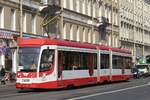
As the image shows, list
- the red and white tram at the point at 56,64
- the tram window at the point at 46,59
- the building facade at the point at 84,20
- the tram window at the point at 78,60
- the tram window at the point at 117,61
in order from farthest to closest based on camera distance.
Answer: the building facade at the point at 84,20
the tram window at the point at 117,61
the tram window at the point at 78,60
the tram window at the point at 46,59
the red and white tram at the point at 56,64

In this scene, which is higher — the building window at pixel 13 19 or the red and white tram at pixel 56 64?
the building window at pixel 13 19

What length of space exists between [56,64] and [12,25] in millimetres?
20533

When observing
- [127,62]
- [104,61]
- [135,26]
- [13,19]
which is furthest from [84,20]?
[135,26]

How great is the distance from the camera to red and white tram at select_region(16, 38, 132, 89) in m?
30.5

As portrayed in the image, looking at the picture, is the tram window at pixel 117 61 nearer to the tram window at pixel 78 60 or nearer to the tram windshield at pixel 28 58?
the tram window at pixel 78 60

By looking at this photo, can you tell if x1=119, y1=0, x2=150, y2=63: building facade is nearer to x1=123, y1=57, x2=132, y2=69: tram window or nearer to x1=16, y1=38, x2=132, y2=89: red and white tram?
x1=123, y1=57, x2=132, y2=69: tram window

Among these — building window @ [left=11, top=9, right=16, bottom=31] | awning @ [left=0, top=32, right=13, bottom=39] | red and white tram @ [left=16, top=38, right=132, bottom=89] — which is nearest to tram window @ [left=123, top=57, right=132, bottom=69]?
red and white tram @ [left=16, top=38, right=132, bottom=89]

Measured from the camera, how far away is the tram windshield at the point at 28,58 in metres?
30.5

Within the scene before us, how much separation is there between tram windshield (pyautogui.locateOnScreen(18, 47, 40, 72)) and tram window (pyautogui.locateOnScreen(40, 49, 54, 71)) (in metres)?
0.36

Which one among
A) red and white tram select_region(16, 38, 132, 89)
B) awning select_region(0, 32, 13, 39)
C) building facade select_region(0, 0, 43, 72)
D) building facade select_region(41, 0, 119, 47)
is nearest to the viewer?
red and white tram select_region(16, 38, 132, 89)

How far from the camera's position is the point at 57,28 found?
6225 centimetres

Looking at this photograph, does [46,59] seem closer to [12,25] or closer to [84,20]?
[12,25]

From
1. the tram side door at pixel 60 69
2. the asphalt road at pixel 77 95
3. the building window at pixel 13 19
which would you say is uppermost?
the building window at pixel 13 19

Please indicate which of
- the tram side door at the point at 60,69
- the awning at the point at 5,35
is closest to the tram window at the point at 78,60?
the tram side door at the point at 60,69
